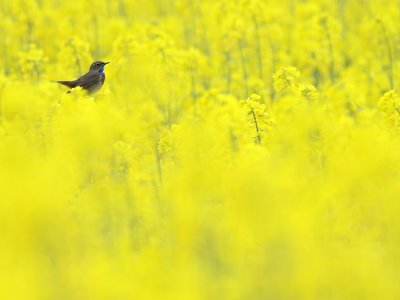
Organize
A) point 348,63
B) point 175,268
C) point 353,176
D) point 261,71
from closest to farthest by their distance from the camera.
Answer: point 175,268
point 353,176
point 261,71
point 348,63

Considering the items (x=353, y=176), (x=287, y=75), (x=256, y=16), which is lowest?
(x=353, y=176)

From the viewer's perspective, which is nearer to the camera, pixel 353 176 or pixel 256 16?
pixel 353 176

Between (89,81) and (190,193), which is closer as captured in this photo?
(190,193)

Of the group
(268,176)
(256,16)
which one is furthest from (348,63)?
(268,176)

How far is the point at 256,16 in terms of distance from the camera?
15.1 meters

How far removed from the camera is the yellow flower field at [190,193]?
512cm

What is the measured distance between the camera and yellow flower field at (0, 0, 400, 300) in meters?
5.12

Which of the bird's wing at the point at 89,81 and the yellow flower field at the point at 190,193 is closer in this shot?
the yellow flower field at the point at 190,193

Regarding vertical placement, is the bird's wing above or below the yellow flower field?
above

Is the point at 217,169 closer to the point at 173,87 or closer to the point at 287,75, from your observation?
A: the point at 287,75

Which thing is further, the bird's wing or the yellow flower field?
the bird's wing

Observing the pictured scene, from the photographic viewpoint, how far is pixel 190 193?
6.55 meters

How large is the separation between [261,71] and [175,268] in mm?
9634

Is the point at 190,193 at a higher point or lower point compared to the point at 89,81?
lower
